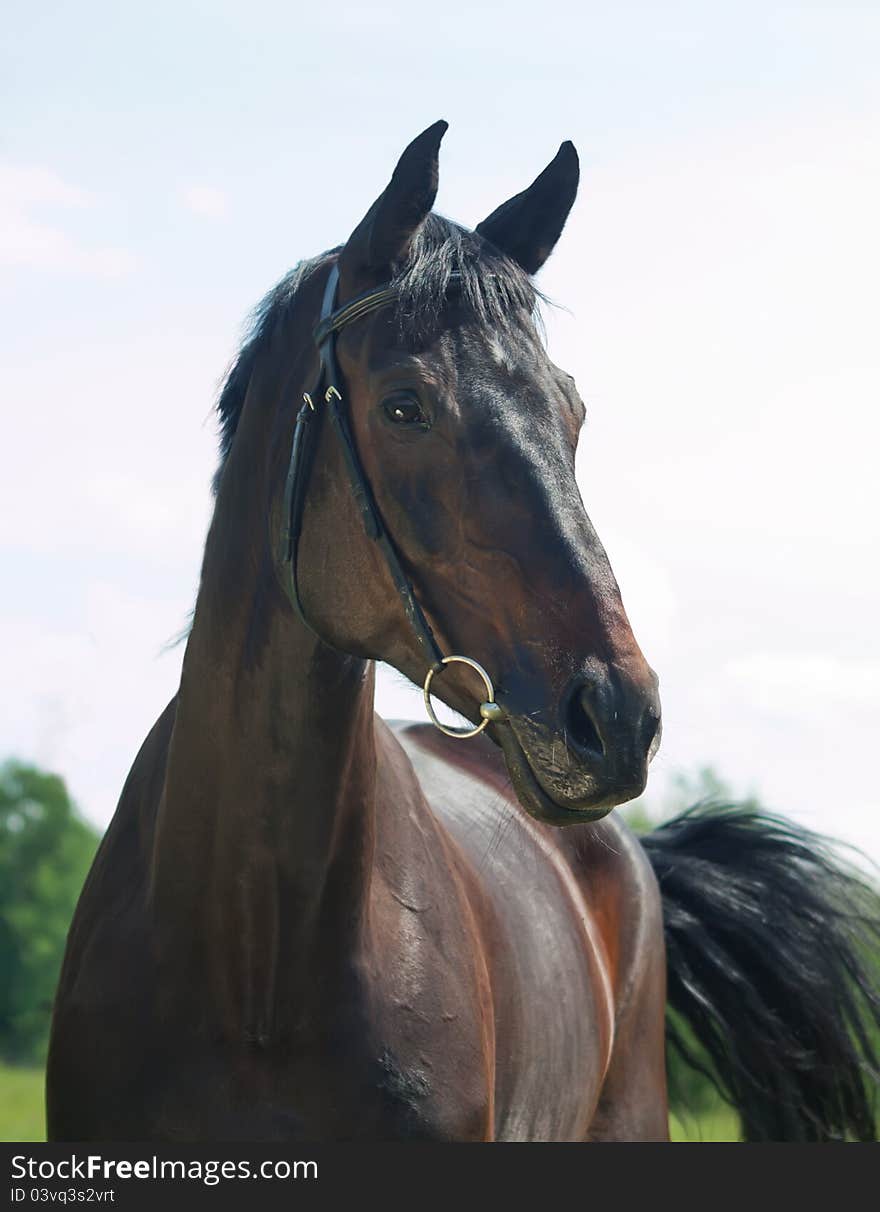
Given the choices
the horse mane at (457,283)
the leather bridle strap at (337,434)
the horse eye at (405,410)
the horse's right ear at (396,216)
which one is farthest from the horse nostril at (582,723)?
the horse's right ear at (396,216)

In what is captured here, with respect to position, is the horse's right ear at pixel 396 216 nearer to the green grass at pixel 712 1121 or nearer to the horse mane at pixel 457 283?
the horse mane at pixel 457 283

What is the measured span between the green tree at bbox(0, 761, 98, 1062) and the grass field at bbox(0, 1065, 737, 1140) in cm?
1102

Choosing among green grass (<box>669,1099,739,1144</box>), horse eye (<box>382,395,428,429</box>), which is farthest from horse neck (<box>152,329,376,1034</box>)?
green grass (<box>669,1099,739,1144</box>)

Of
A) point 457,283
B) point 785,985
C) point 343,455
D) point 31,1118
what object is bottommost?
point 31,1118

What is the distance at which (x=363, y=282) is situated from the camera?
3.46 meters

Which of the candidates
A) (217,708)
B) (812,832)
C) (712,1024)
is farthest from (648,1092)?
(217,708)

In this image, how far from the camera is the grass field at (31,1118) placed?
22.4 ft

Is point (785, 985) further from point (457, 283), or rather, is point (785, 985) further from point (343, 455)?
point (457, 283)

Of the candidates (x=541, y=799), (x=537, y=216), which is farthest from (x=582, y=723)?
(x=537, y=216)

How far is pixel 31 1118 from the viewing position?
634 inches

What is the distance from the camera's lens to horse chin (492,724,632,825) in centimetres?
281

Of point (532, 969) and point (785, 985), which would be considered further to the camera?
point (785, 985)

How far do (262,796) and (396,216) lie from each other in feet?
4.61

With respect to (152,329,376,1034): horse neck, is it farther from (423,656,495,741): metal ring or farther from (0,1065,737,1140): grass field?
Answer: (0,1065,737,1140): grass field
